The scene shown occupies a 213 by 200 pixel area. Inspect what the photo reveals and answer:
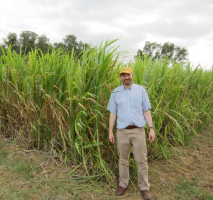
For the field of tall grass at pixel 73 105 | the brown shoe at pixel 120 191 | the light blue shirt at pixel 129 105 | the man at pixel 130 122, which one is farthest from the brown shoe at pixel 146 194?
the light blue shirt at pixel 129 105

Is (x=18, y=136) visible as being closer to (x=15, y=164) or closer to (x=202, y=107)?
(x=15, y=164)

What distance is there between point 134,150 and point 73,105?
3.26ft

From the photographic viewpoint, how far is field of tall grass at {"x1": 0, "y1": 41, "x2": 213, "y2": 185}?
246 cm

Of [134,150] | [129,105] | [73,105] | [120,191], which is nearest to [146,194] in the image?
[120,191]

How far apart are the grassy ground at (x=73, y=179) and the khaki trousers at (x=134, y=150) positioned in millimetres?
187

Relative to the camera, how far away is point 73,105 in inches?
100

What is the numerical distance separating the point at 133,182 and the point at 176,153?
1287 mm

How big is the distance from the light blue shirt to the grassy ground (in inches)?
35.7

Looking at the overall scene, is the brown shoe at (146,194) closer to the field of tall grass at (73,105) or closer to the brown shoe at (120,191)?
the brown shoe at (120,191)

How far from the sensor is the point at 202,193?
2588mm

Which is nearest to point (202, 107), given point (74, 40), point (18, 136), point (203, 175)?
point (203, 175)

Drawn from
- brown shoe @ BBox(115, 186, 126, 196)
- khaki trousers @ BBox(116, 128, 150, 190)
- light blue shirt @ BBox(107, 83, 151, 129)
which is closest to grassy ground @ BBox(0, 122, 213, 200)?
brown shoe @ BBox(115, 186, 126, 196)

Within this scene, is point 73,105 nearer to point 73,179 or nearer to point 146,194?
point 73,179

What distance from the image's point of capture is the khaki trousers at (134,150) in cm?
236
